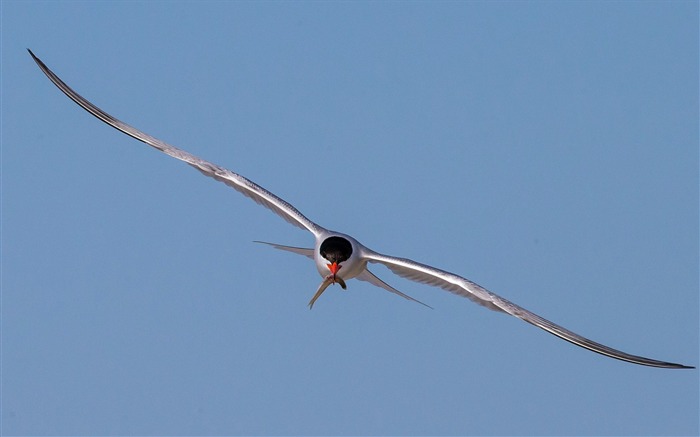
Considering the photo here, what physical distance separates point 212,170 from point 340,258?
130 inches

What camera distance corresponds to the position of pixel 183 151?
81.3ft

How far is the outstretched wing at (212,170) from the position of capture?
24062 millimetres

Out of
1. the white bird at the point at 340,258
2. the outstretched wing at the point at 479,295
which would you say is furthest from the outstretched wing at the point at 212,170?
the outstretched wing at the point at 479,295

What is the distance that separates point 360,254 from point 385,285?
120cm

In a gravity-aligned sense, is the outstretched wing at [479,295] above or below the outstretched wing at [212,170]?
below

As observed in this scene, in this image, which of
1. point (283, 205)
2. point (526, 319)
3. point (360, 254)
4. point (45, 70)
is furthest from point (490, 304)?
point (45, 70)

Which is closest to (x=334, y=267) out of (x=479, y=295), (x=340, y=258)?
(x=340, y=258)

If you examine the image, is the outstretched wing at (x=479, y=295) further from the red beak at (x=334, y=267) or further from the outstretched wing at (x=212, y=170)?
the outstretched wing at (x=212, y=170)

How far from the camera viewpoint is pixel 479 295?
70.9 ft

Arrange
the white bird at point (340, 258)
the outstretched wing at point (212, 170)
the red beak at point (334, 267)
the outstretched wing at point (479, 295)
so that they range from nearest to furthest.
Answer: the outstretched wing at point (479, 295)
the white bird at point (340, 258)
the red beak at point (334, 267)
the outstretched wing at point (212, 170)

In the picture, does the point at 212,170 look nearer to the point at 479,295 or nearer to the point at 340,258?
the point at 340,258

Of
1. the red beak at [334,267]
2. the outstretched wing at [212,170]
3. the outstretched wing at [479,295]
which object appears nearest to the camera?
the outstretched wing at [479,295]

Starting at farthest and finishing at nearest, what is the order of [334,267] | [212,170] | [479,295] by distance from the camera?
[212,170], [334,267], [479,295]

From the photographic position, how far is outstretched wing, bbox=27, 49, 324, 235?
78.9ft
